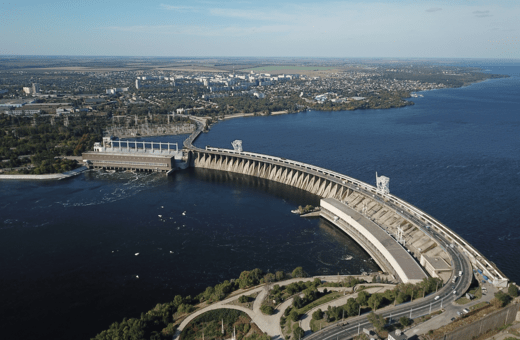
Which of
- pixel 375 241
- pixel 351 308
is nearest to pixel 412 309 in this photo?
pixel 351 308

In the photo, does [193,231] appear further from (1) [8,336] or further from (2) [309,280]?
(1) [8,336]

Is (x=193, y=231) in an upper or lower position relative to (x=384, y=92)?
lower

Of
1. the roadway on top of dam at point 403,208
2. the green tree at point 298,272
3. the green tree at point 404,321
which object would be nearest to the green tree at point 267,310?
the green tree at point 298,272

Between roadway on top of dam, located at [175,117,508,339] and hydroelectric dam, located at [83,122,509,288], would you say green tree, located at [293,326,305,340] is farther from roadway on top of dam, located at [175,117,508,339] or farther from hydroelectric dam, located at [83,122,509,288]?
hydroelectric dam, located at [83,122,509,288]

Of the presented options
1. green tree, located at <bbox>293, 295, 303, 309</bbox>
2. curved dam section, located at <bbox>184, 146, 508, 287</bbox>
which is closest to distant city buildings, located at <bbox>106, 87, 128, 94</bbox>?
curved dam section, located at <bbox>184, 146, 508, 287</bbox>

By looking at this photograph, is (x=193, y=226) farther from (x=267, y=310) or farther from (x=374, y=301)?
(x=374, y=301)

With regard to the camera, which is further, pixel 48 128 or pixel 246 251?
pixel 48 128

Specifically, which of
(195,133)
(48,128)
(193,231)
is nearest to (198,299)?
(193,231)
